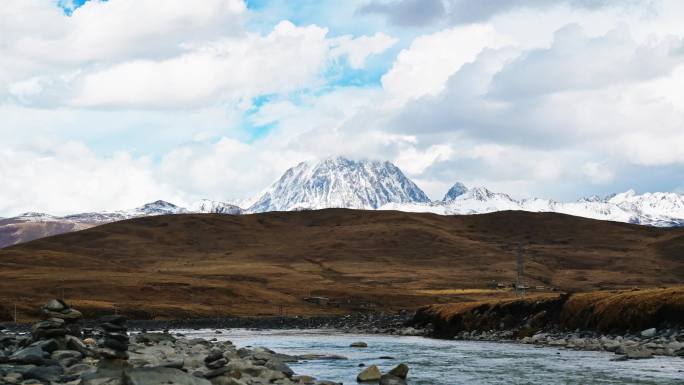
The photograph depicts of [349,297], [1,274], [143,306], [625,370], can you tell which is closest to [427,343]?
[625,370]

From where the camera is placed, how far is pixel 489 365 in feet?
184

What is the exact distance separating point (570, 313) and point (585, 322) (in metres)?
3.90

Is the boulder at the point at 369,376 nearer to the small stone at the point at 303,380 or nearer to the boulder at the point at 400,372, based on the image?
the boulder at the point at 400,372

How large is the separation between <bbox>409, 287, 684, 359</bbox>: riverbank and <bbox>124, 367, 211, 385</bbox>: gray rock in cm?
3413

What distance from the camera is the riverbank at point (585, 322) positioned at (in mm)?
64688

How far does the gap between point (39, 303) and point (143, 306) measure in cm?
1757

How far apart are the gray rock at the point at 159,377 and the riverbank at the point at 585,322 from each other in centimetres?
3413

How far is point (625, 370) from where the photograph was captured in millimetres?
49031

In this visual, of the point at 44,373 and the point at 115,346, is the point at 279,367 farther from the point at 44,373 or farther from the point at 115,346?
the point at 44,373

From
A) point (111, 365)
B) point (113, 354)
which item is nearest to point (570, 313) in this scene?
point (113, 354)

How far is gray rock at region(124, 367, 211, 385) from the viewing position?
32.0m

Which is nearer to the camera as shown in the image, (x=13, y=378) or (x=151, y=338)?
(x=13, y=378)

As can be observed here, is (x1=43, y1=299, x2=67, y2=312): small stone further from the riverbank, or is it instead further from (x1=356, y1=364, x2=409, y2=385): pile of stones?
the riverbank

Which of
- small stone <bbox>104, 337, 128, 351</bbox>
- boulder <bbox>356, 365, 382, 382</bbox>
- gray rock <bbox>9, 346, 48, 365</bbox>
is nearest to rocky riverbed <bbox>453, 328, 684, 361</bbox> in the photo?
boulder <bbox>356, 365, 382, 382</bbox>
